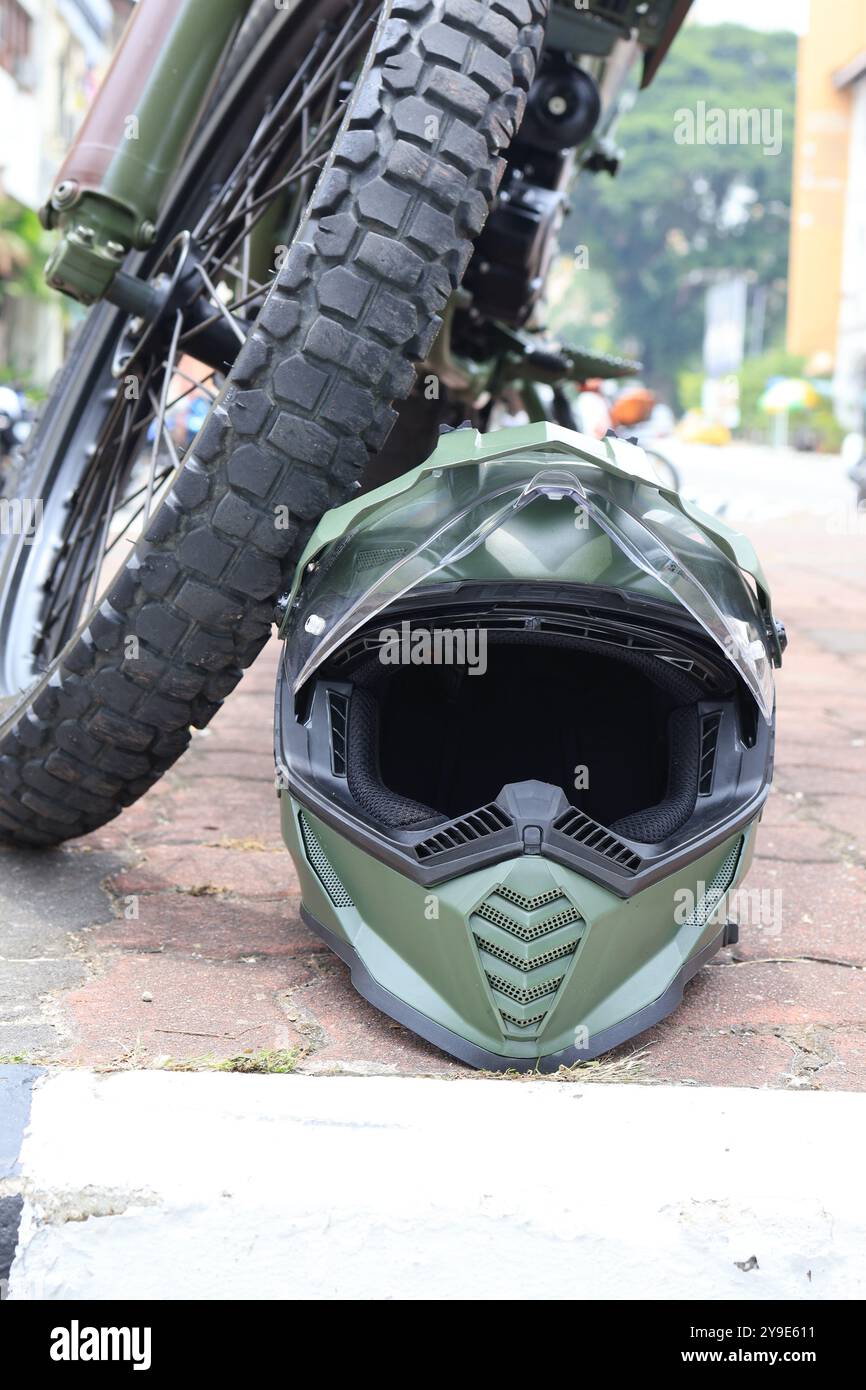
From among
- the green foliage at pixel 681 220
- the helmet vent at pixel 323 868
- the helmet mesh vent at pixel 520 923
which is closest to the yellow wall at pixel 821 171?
the green foliage at pixel 681 220

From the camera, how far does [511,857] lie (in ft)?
5.31

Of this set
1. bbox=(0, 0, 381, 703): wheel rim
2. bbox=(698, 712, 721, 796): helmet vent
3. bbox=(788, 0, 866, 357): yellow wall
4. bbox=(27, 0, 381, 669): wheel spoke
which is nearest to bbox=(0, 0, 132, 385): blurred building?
bbox=(0, 0, 381, 703): wheel rim

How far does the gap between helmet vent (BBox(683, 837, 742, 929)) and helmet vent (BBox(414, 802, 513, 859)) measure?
0.30 m

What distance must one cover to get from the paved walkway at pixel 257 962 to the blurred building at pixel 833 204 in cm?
2763

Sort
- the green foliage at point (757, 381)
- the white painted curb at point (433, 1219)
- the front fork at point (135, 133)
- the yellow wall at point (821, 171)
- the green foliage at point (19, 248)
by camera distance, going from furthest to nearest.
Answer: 1. the green foliage at point (757, 381)
2. the yellow wall at point (821, 171)
3. the green foliage at point (19, 248)
4. the front fork at point (135, 133)
5. the white painted curb at point (433, 1219)

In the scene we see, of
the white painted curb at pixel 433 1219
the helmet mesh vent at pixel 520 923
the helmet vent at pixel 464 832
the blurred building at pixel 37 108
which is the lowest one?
the white painted curb at pixel 433 1219

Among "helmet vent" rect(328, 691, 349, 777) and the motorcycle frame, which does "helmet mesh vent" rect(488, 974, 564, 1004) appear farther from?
the motorcycle frame

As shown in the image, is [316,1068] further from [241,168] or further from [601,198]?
[601,198]

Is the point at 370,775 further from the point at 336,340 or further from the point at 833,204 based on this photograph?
the point at 833,204

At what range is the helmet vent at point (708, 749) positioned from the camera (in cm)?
183

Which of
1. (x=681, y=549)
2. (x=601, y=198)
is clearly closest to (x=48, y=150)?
(x=681, y=549)

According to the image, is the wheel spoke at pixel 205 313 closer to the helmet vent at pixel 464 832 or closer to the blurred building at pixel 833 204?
the helmet vent at pixel 464 832

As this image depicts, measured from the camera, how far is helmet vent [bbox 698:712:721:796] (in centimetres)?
183

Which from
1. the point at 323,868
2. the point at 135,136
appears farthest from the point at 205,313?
the point at 323,868
